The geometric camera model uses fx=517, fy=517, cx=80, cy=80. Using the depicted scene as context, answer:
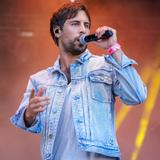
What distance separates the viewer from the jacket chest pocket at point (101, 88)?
7.18 feet

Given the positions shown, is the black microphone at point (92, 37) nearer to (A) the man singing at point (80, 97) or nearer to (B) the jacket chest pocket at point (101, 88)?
(A) the man singing at point (80, 97)

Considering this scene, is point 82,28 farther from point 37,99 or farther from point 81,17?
point 37,99

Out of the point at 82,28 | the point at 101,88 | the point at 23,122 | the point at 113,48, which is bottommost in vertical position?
the point at 23,122

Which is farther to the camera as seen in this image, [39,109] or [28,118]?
[28,118]

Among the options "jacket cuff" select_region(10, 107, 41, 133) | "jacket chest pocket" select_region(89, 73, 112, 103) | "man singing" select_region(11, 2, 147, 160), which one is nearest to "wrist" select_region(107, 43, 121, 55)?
"man singing" select_region(11, 2, 147, 160)

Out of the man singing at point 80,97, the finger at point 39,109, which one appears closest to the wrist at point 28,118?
the man singing at point 80,97

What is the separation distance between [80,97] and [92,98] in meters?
0.05

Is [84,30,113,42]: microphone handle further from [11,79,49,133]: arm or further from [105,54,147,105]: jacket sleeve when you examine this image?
[11,79,49,133]: arm

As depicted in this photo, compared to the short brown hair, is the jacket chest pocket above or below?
below

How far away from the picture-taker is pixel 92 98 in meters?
2.19

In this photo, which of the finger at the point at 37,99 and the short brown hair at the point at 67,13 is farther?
the short brown hair at the point at 67,13

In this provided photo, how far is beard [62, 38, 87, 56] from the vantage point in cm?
229

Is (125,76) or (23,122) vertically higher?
(125,76)

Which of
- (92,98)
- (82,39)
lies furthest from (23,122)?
(82,39)
